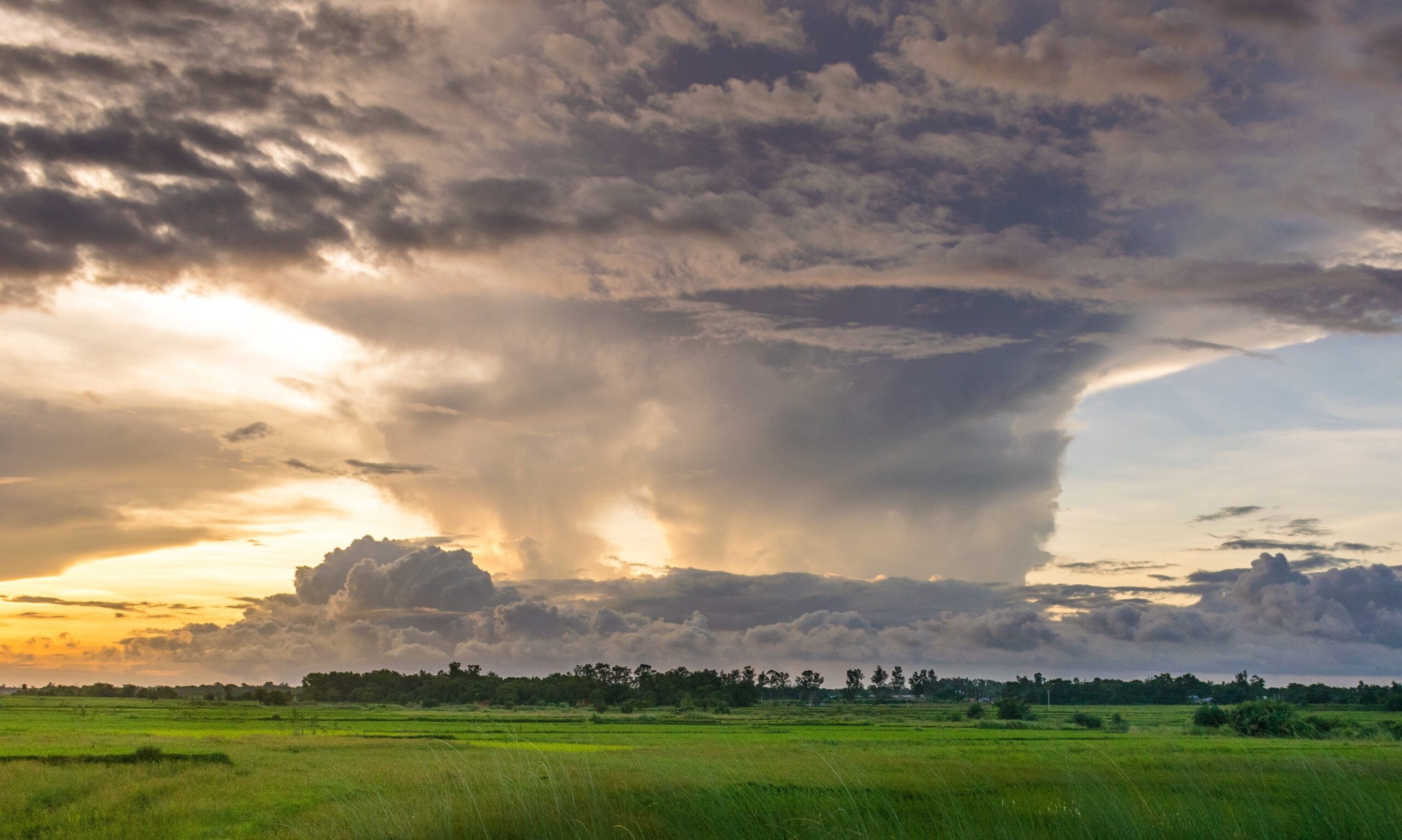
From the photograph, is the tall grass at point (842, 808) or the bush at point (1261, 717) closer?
the tall grass at point (842, 808)

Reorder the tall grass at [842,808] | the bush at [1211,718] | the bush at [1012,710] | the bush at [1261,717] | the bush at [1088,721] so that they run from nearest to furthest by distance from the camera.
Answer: the tall grass at [842,808]
the bush at [1261,717]
the bush at [1211,718]
the bush at [1088,721]
the bush at [1012,710]

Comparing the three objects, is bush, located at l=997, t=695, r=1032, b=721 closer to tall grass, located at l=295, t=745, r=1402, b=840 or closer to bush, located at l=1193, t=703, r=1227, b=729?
bush, located at l=1193, t=703, r=1227, b=729

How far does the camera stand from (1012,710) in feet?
452

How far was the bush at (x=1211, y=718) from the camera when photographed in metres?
92.4

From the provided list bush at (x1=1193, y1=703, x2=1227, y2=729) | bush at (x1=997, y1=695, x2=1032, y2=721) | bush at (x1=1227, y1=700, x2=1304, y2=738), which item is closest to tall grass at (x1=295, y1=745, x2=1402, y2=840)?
bush at (x1=1227, y1=700, x2=1304, y2=738)

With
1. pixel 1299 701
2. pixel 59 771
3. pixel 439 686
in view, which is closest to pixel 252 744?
pixel 59 771

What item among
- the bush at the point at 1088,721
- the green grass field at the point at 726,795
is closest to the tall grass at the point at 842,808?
the green grass field at the point at 726,795

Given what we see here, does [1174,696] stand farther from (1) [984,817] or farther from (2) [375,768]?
(1) [984,817]

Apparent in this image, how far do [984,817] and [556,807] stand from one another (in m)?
5.68

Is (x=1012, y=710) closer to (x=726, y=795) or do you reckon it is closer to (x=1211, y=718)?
(x=1211, y=718)

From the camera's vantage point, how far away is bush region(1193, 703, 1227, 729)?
3639 inches

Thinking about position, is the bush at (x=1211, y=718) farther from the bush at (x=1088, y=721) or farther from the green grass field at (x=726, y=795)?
the green grass field at (x=726, y=795)

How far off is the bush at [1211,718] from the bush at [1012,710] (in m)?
40.1

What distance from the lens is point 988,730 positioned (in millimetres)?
Answer: 102500
